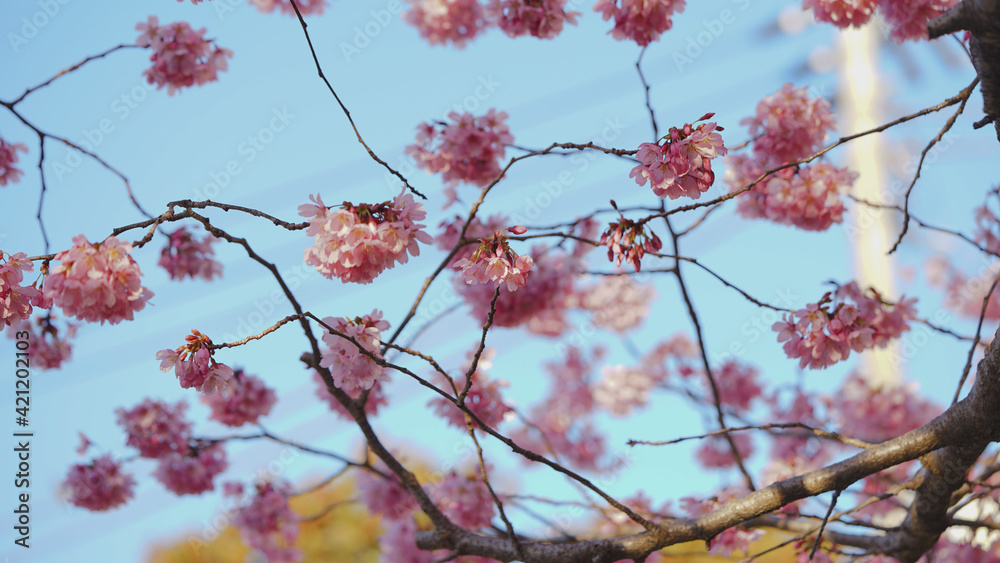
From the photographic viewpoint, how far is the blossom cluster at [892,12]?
258cm

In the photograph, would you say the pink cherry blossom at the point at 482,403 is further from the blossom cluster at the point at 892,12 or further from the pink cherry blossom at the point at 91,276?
the blossom cluster at the point at 892,12

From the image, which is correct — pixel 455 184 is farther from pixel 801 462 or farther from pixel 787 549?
pixel 787 549

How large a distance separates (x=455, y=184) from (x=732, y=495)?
1.66 meters

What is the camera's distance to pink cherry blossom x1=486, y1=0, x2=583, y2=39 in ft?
8.91

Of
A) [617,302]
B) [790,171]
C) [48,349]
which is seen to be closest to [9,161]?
[48,349]

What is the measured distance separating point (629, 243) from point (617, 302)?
3998mm

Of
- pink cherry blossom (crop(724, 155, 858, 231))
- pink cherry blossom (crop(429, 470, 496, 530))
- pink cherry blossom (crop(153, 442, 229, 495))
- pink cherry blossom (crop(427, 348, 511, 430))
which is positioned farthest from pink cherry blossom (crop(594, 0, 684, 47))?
pink cherry blossom (crop(153, 442, 229, 495))

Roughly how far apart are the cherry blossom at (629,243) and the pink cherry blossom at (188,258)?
1803 millimetres

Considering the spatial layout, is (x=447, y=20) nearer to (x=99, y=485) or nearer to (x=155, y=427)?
(x=155, y=427)

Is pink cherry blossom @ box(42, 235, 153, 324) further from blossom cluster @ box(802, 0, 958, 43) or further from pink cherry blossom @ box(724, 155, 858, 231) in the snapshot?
blossom cluster @ box(802, 0, 958, 43)

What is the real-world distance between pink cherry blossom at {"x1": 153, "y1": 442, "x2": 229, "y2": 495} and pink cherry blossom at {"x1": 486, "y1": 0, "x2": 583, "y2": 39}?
224 centimetres

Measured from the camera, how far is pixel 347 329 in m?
1.82

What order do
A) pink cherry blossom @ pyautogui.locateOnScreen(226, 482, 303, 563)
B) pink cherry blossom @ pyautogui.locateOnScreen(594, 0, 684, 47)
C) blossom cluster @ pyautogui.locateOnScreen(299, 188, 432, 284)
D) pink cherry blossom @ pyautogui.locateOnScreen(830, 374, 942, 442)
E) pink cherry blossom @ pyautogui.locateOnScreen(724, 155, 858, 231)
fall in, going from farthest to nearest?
pink cherry blossom @ pyautogui.locateOnScreen(830, 374, 942, 442)
pink cherry blossom @ pyautogui.locateOnScreen(226, 482, 303, 563)
pink cherry blossom @ pyautogui.locateOnScreen(724, 155, 858, 231)
pink cherry blossom @ pyautogui.locateOnScreen(594, 0, 684, 47)
blossom cluster @ pyautogui.locateOnScreen(299, 188, 432, 284)

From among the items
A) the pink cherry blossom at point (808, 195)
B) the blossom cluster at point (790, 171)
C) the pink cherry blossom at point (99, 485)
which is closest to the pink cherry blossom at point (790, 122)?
the blossom cluster at point (790, 171)
